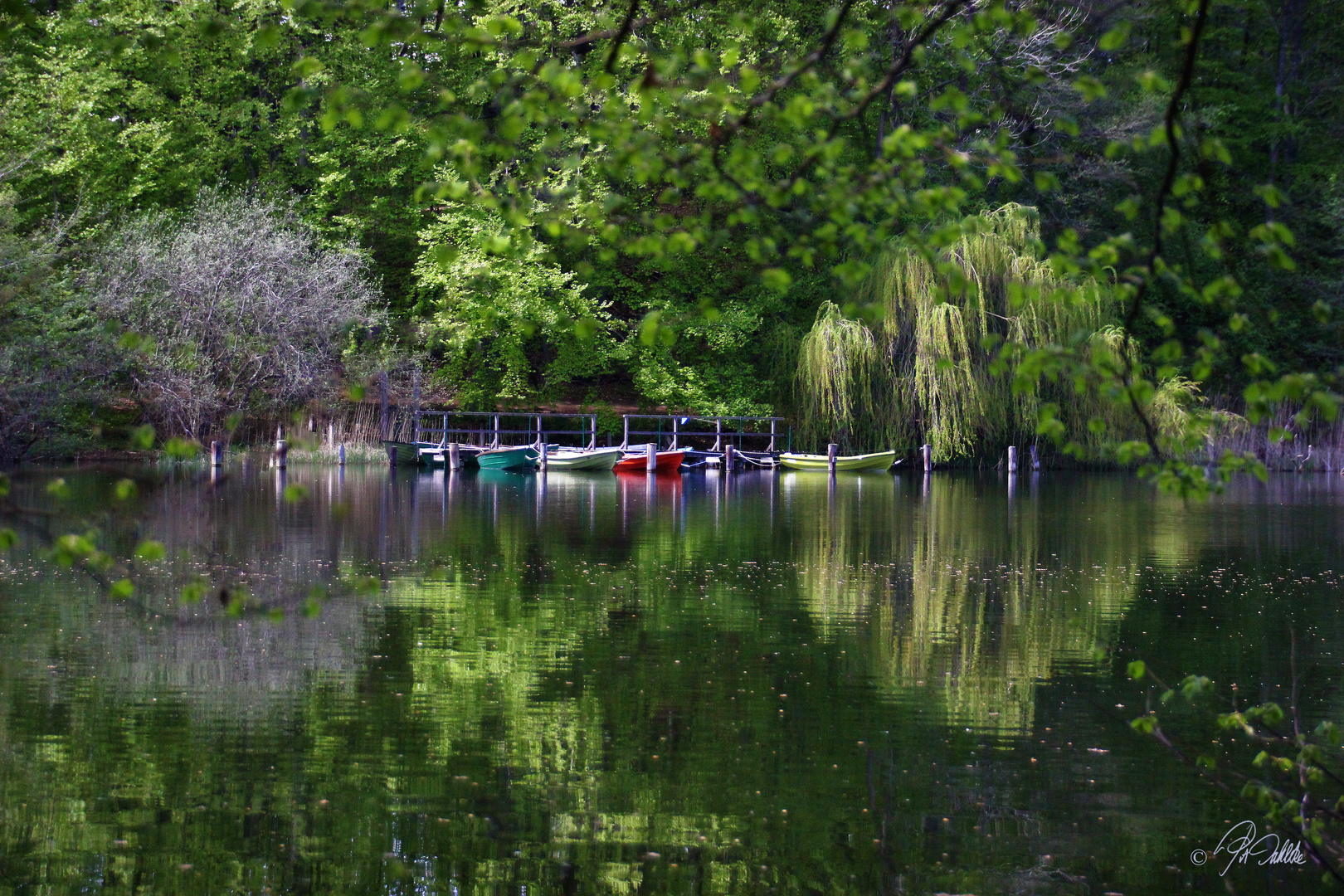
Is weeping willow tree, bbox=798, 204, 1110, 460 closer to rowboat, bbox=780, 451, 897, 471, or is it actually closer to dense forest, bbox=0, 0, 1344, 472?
dense forest, bbox=0, 0, 1344, 472

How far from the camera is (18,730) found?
7.24 meters

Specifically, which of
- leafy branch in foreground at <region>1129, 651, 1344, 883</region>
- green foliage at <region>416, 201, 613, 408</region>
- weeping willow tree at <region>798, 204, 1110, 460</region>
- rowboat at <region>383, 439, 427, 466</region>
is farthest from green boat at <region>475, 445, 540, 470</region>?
leafy branch in foreground at <region>1129, 651, 1344, 883</region>

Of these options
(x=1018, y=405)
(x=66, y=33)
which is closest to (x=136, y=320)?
(x=66, y=33)

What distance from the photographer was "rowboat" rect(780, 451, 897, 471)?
35062 millimetres

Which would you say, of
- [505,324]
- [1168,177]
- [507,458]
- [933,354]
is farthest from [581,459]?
[1168,177]

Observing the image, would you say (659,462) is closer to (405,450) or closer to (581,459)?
(581,459)

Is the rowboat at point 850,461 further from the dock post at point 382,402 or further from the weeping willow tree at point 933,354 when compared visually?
the dock post at point 382,402

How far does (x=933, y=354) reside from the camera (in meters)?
32.6

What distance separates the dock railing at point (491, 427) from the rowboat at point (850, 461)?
573 cm

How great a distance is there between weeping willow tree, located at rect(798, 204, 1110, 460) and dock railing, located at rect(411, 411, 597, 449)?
23.3 feet

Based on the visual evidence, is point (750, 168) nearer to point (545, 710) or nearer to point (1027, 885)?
point (1027, 885)

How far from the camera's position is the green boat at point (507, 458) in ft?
117

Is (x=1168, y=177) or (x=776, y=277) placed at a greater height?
(x=1168, y=177)

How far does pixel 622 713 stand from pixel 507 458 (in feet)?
92.5
